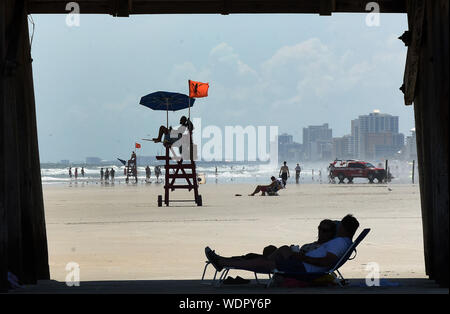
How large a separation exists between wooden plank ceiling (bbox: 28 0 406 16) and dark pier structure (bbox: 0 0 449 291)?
10mm

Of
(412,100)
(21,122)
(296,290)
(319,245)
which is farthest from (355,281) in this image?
(21,122)

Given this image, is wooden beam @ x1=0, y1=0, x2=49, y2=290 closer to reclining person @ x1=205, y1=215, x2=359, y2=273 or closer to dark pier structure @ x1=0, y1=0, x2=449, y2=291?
dark pier structure @ x1=0, y1=0, x2=449, y2=291

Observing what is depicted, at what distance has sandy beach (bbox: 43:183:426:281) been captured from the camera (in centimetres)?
1012

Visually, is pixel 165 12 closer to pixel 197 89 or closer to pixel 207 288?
pixel 207 288

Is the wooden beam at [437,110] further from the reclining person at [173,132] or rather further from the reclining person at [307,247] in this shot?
the reclining person at [173,132]

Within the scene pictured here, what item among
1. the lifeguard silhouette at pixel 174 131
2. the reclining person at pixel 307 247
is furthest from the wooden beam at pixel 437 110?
the lifeguard silhouette at pixel 174 131

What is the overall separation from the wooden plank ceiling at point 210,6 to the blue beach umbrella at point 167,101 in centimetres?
1314

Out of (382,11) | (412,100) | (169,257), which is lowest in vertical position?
(169,257)

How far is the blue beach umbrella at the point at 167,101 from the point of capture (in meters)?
21.9

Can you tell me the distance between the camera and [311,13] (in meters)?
8.48

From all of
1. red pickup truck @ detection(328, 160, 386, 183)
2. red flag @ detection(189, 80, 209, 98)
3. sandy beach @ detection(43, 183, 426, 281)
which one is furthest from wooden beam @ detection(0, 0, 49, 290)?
red pickup truck @ detection(328, 160, 386, 183)

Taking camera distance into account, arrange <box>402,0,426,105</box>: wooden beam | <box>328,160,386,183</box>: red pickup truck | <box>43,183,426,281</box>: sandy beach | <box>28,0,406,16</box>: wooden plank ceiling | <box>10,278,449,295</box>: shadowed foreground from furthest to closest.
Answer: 1. <box>328,160,386,183</box>: red pickup truck
2. <box>43,183,426,281</box>: sandy beach
3. <box>28,0,406,16</box>: wooden plank ceiling
4. <box>402,0,426,105</box>: wooden beam
5. <box>10,278,449,295</box>: shadowed foreground

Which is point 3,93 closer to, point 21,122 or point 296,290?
point 21,122
